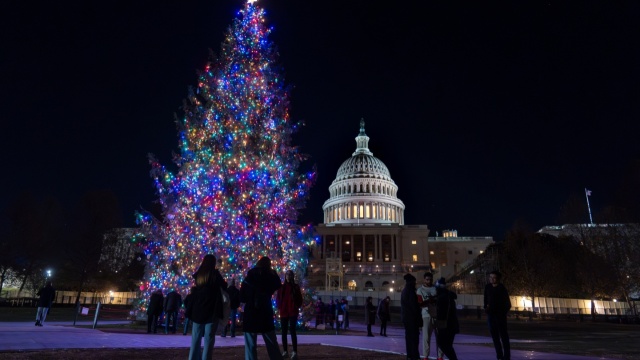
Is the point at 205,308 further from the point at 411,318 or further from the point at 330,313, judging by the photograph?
the point at 330,313

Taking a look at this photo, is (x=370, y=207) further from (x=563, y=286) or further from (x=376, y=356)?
(x=376, y=356)

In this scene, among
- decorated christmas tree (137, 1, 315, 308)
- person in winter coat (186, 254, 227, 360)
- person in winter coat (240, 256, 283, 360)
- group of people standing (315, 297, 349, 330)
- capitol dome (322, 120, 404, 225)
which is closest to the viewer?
person in winter coat (240, 256, 283, 360)

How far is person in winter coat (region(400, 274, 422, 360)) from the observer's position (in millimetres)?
10188

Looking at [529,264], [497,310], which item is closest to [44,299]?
[497,310]

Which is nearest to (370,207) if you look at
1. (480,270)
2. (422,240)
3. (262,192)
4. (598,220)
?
(422,240)

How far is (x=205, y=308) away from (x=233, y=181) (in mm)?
13692

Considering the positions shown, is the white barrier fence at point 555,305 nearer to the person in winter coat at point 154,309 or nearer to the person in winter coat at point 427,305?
the person in winter coat at point 154,309

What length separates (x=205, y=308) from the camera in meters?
8.31

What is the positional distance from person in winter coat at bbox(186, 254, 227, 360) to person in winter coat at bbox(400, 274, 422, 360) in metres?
4.20

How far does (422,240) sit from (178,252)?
101 metres

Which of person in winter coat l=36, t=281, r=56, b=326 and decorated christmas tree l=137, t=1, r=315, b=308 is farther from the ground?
decorated christmas tree l=137, t=1, r=315, b=308

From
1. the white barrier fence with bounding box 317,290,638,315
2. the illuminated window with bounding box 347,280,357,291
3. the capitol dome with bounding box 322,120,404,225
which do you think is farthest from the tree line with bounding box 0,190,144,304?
the capitol dome with bounding box 322,120,404,225

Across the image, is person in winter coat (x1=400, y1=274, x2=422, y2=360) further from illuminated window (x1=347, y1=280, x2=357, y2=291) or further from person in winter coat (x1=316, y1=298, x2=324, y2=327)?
illuminated window (x1=347, y1=280, x2=357, y2=291)

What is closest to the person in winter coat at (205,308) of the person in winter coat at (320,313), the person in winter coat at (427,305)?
the person in winter coat at (427,305)
